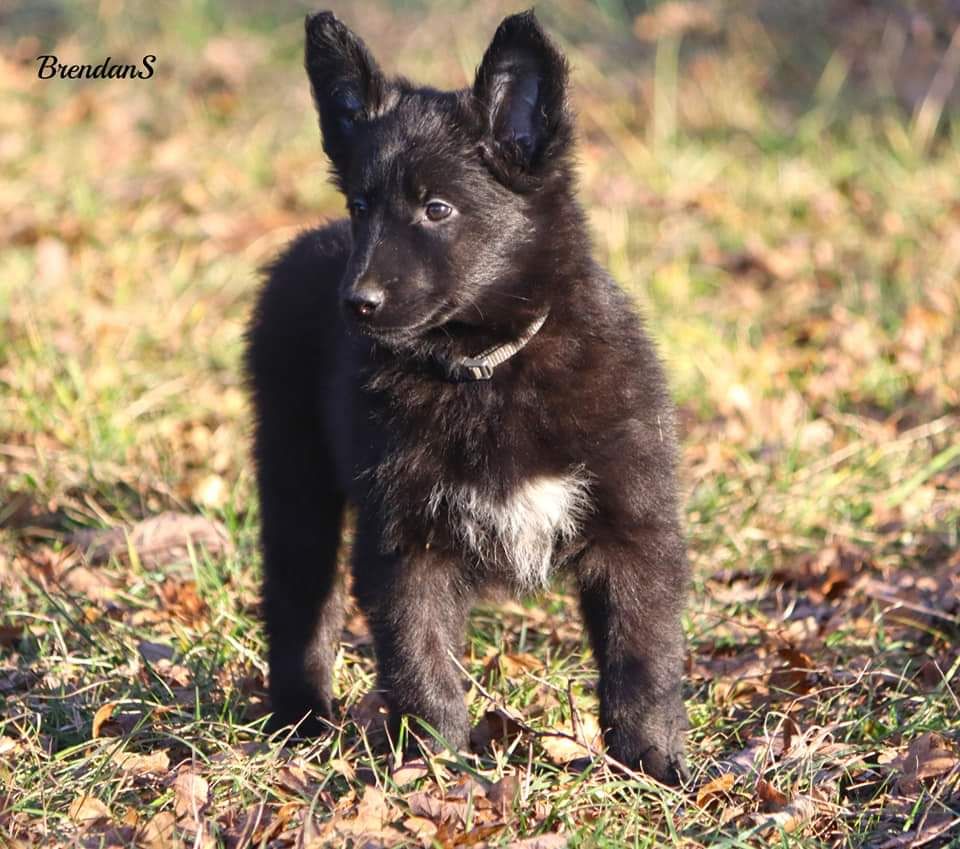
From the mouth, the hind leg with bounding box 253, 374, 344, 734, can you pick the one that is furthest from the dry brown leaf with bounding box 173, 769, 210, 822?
the mouth

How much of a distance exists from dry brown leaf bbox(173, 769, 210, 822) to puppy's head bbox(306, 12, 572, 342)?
113 cm

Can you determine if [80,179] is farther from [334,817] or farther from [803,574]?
[334,817]

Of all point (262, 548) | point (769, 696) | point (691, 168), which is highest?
point (691, 168)

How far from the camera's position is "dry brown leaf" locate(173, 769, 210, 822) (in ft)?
10.1

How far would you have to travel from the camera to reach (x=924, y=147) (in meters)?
8.62

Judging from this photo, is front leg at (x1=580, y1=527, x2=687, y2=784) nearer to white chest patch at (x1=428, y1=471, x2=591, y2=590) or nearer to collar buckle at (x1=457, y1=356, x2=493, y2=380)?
white chest patch at (x1=428, y1=471, x2=591, y2=590)

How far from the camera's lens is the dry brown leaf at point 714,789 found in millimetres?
3232

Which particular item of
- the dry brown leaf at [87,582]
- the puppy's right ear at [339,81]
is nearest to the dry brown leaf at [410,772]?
the puppy's right ear at [339,81]

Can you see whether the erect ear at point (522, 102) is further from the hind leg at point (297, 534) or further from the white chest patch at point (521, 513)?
the hind leg at point (297, 534)

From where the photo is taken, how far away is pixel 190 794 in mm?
3148

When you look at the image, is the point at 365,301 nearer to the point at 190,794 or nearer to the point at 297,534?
the point at 297,534

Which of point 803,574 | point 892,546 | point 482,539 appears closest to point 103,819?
point 482,539

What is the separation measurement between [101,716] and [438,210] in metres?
1.58

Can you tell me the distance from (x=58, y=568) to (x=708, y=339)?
322cm
